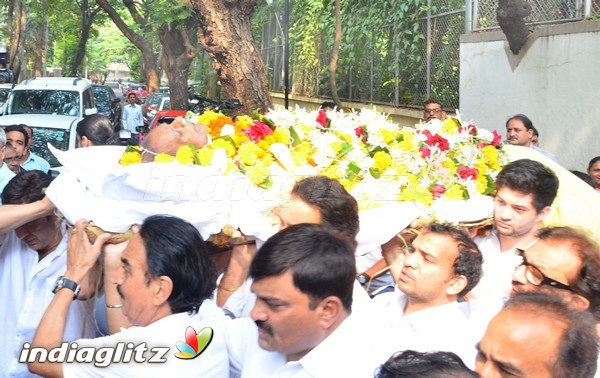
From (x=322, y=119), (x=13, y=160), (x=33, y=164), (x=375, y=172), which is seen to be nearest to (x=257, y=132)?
(x=322, y=119)

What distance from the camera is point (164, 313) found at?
274 centimetres

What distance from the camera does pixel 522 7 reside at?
9.18 m

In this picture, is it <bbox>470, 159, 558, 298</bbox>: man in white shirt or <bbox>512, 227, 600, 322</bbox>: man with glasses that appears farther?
<bbox>470, 159, 558, 298</bbox>: man in white shirt

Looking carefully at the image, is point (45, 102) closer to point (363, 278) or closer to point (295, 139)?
point (295, 139)

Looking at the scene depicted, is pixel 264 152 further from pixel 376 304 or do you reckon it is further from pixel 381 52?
pixel 381 52

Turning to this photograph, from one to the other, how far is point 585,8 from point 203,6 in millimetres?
4264

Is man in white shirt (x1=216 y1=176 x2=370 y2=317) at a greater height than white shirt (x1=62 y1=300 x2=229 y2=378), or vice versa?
man in white shirt (x1=216 y1=176 x2=370 y2=317)

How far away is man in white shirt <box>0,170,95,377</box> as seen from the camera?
3506 millimetres

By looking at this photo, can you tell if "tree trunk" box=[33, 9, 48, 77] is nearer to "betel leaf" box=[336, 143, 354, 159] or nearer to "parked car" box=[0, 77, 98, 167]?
"parked car" box=[0, 77, 98, 167]

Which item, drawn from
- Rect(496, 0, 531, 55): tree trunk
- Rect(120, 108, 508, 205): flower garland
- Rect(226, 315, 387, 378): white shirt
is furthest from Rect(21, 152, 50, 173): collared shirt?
Rect(496, 0, 531, 55): tree trunk

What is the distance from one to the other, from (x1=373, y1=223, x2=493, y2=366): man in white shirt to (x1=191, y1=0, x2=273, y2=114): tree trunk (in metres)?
5.33

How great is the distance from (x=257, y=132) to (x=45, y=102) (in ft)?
30.3

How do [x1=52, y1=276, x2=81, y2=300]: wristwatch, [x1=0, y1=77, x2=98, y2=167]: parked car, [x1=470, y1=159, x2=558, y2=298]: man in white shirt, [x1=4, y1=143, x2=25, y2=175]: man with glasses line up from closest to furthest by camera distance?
[x1=52, y1=276, x2=81, y2=300]: wristwatch < [x1=470, y1=159, x2=558, y2=298]: man in white shirt < [x1=4, y1=143, x2=25, y2=175]: man with glasses < [x1=0, y1=77, x2=98, y2=167]: parked car

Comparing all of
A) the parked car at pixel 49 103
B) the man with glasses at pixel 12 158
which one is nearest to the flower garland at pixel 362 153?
the man with glasses at pixel 12 158
